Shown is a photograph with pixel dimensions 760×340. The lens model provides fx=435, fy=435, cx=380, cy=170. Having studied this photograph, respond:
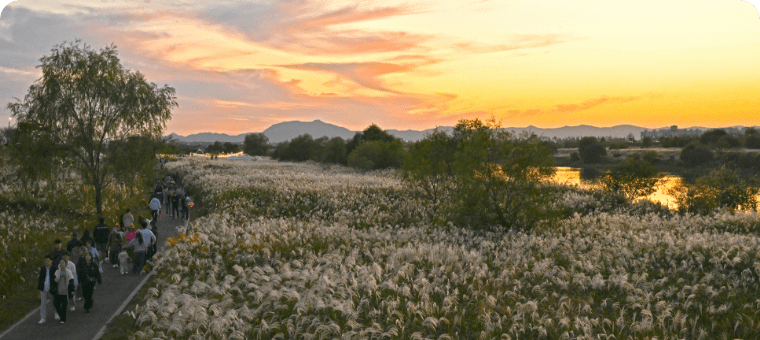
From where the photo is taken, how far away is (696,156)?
111 meters

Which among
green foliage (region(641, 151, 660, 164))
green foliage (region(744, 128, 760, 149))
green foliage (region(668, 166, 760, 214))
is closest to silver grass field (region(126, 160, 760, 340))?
green foliage (region(668, 166, 760, 214))

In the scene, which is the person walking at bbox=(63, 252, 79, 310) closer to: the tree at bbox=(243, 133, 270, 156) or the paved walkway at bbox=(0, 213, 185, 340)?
the paved walkway at bbox=(0, 213, 185, 340)

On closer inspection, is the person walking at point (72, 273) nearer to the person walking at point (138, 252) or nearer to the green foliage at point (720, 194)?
the person walking at point (138, 252)

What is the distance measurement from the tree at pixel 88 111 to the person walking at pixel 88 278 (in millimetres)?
14208

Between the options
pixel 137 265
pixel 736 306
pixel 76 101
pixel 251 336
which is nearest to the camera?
pixel 251 336

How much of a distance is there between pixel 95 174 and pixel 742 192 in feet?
172

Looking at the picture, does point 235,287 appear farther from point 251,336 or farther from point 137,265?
point 137,265

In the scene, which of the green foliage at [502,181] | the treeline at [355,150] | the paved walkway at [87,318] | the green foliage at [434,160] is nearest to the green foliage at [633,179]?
the green foliage at [434,160]

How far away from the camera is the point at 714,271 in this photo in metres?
15.4

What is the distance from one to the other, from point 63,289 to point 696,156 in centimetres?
13332

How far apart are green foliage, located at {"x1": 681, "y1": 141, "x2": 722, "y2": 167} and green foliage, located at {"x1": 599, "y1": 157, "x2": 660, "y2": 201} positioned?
78.9m

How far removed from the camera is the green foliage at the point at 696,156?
109 m

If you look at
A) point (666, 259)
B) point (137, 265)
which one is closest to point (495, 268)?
point (666, 259)

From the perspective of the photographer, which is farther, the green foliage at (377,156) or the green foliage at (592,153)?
the green foliage at (592,153)
